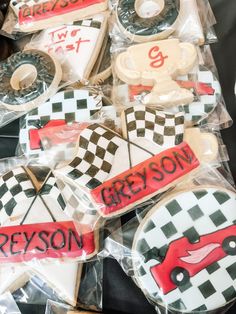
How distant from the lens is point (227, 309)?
0.77m

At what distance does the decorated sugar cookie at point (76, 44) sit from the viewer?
1044 mm

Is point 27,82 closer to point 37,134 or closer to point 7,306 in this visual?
point 37,134

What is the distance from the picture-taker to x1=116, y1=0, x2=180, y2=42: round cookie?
A: 1.00 m

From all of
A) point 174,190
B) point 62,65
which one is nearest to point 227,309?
point 174,190

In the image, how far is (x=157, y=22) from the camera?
997 mm

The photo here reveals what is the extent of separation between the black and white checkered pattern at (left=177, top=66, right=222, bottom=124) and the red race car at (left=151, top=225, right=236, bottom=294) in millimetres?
282

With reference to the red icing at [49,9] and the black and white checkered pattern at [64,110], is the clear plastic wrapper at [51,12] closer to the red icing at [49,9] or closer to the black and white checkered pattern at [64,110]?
the red icing at [49,9]

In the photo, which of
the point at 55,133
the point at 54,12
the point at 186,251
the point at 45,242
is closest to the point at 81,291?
the point at 45,242

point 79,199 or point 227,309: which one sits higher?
point 79,199

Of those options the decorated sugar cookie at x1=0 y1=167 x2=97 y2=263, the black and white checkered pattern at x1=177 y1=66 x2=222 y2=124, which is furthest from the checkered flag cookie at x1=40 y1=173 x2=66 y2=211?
the black and white checkered pattern at x1=177 y1=66 x2=222 y2=124

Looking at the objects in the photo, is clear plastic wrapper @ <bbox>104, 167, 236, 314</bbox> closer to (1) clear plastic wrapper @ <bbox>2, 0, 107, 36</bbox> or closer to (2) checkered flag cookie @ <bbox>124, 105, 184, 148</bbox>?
(2) checkered flag cookie @ <bbox>124, 105, 184, 148</bbox>

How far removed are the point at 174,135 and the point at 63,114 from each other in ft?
0.97

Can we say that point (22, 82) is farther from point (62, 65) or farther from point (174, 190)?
point (174, 190)

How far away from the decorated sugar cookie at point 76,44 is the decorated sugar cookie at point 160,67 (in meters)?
0.11
